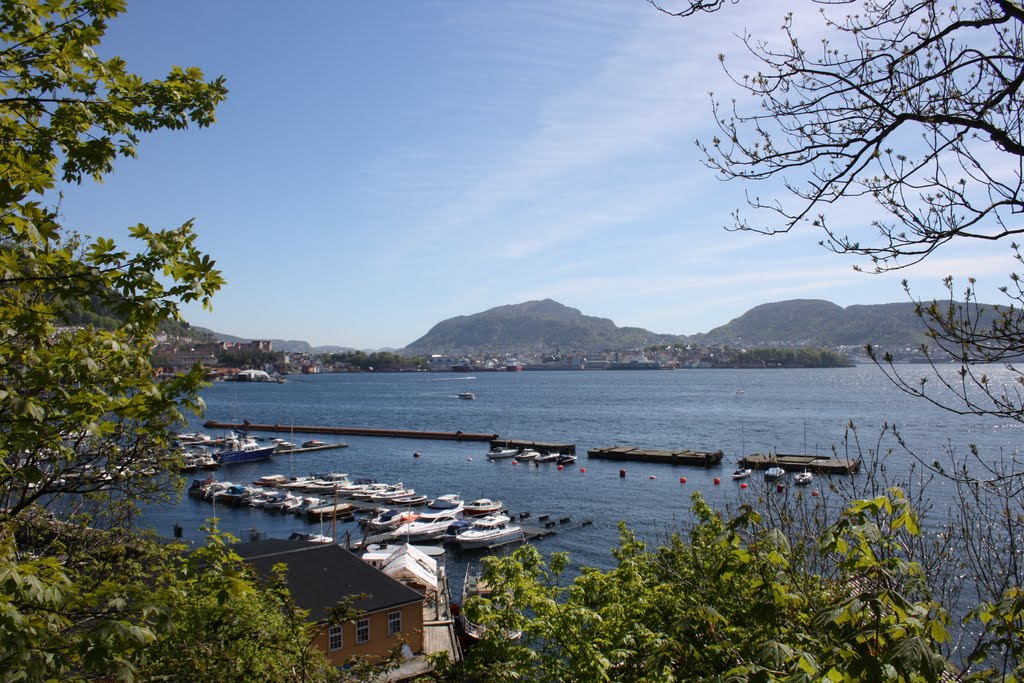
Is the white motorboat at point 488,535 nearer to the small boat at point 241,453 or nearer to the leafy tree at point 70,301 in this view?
the leafy tree at point 70,301

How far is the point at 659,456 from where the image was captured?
5331cm

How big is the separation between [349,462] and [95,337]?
2169 inches

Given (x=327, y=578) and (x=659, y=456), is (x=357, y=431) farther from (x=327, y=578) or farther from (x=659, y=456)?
(x=327, y=578)

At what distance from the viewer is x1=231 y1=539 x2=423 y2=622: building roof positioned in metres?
15.7

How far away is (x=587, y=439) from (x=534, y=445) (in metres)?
8.10

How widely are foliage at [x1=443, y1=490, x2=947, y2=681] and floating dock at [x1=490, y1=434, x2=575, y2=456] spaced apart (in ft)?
150

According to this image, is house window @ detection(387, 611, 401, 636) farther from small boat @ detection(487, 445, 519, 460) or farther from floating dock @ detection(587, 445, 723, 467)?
small boat @ detection(487, 445, 519, 460)

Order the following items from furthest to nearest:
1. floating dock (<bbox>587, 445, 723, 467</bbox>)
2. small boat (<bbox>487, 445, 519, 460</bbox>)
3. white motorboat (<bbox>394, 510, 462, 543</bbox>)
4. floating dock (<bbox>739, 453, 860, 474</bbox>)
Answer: small boat (<bbox>487, 445, 519, 460</bbox>)
floating dock (<bbox>587, 445, 723, 467</bbox>)
floating dock (<bbox>739, 453, 860, 474</bbox>)
white motorboat (<bbox>394, 510, 462, 543</bbox>)

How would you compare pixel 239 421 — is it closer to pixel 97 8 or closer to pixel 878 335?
pixel 97 8

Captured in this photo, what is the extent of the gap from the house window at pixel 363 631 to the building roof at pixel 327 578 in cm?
39

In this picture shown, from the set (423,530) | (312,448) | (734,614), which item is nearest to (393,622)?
(734,614)

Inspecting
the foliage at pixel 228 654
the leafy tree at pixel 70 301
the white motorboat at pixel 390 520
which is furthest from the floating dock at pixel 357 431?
the leafy tree at pixel 70 301

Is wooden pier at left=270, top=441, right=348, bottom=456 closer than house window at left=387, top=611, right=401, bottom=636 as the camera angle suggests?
No

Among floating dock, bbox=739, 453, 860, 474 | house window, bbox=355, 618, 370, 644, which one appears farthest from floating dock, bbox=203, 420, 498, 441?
house window, bbox=355, 618, 370, 644
